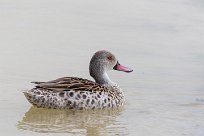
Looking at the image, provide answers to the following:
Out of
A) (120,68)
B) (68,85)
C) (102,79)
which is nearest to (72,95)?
(68,85)

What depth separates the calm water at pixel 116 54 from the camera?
1109 centimetres

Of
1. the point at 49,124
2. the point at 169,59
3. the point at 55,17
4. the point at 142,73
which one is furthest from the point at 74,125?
the point at 55,17

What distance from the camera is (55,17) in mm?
17000

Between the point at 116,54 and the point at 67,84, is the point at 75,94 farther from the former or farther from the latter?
the point at 116,54

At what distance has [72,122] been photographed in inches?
439

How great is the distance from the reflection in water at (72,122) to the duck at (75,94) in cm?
11

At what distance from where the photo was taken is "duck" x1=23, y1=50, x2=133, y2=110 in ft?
39.0

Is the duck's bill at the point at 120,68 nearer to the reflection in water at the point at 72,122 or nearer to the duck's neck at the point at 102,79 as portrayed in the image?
the duck's neck at the point at 102,79

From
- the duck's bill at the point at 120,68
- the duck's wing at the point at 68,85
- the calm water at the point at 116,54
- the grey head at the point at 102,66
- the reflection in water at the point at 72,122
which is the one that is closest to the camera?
the reflection in water at the point at 72,122

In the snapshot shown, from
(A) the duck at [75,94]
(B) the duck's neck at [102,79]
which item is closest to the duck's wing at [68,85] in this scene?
(A) the duck at [75,94]

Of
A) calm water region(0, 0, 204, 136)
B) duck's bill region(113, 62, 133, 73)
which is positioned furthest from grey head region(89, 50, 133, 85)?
calm water region(0, 0, 204, 136)

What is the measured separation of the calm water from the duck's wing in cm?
36

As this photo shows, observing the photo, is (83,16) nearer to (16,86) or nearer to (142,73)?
(142,73)

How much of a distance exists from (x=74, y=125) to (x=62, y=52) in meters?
3.71
